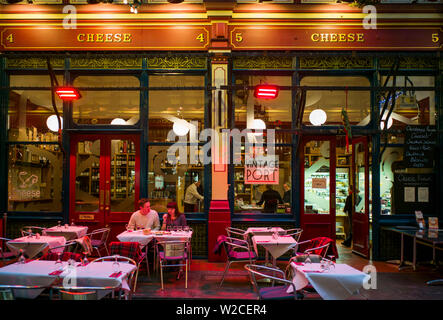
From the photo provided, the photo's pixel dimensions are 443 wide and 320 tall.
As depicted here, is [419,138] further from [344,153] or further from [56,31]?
[56,31]

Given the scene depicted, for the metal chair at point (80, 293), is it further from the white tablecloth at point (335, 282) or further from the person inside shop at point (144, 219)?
the person inside shop at point (144, 219)

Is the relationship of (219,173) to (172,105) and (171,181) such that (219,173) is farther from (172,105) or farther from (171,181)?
(172,105)

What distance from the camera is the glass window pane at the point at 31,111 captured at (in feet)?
31.1

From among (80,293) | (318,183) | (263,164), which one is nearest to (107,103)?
(263,164)

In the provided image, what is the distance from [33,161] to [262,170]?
581 centimetres

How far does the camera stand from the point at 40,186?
945 centimetres

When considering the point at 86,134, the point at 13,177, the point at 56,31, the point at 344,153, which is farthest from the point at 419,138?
the point at 13,177

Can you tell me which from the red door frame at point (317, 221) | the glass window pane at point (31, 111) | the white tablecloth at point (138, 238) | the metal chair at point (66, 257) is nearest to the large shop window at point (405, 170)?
the red door frame at point (317, 221)

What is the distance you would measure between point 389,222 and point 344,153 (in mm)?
4203

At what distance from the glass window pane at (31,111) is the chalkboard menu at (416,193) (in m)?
8.74

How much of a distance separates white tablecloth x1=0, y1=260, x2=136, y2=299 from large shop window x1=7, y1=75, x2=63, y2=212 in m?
4.59

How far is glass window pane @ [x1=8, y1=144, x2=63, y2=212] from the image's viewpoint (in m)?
9.42

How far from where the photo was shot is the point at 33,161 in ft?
31.1

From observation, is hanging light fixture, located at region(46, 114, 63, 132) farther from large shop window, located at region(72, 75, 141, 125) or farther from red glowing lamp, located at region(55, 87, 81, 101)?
red glowing lamp, located at region(55, 87, 81, 101)
